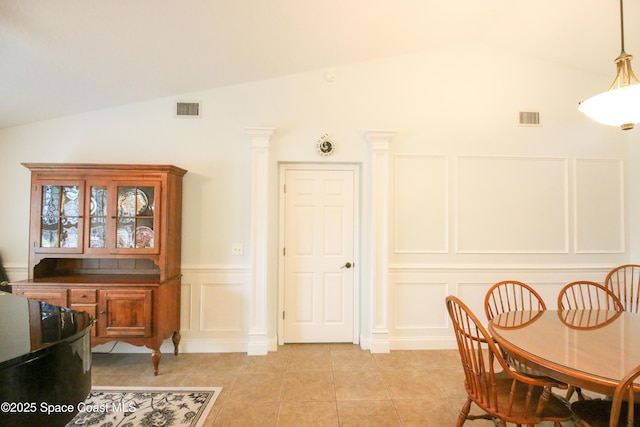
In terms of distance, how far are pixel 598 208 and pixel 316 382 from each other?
145 inches

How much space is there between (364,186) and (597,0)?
2.51 meters

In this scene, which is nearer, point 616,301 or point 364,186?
point 616,301

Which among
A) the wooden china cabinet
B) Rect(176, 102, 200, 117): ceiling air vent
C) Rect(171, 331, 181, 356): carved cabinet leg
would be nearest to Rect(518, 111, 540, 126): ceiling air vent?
Rect(176, 102, 200, 117): ceiling air vent

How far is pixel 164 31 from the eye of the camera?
90.9 inches

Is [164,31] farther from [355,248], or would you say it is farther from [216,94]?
[355,248]

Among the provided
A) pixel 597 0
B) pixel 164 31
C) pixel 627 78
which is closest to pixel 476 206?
Answer: pixel 627 78

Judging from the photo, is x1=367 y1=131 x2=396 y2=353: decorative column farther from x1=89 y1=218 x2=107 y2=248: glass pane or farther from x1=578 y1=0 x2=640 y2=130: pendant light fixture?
x1=89 y1=218 x2=107 y2=248: glass pane

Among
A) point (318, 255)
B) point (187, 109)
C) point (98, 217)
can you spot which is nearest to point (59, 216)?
point (98, 217)

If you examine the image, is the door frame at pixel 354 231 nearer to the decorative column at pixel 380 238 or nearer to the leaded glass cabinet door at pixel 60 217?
the decorative column at pixel 380 238

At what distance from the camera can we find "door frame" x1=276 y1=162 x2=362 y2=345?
3.34m

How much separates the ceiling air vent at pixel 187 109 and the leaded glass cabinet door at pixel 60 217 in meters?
1.19

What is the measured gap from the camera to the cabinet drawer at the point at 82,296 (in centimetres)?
267

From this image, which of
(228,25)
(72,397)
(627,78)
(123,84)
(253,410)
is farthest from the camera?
(123,84)

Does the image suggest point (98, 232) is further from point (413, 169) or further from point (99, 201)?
point (413, 169)
